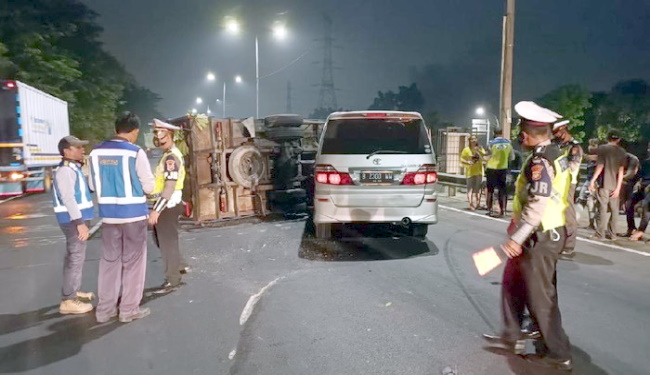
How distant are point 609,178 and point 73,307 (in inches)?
295

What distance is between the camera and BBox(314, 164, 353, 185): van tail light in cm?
633

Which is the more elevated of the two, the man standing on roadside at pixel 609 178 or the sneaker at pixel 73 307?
the man standing on roadside at pixel 609 178

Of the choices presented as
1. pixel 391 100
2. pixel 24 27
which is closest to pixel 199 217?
pixel 24 27

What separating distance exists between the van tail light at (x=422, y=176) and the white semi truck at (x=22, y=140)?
1395 centimetres

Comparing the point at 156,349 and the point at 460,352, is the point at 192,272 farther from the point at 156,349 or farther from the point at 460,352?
the point at 460,352

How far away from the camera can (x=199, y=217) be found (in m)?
8.70

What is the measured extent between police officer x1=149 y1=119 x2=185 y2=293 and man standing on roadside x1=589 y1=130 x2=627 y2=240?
20.6ft

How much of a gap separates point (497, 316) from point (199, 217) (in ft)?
19.6

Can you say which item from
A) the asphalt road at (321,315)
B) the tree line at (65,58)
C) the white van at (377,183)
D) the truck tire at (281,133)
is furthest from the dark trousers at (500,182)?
the tree line at (65,58)

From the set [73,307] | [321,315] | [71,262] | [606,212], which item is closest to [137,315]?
[73,307]

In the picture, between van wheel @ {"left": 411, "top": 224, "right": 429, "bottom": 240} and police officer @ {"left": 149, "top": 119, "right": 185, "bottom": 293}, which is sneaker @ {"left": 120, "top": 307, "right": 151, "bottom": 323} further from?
van wheel @ {"left": 411, "top": 224, "right": 429, "bottom": 240}

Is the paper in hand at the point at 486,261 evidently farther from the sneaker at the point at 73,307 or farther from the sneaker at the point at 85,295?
the sneaker at the point at 85,295

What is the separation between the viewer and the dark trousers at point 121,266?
13.8 ft

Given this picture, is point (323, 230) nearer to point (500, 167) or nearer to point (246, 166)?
point (246, 166)
